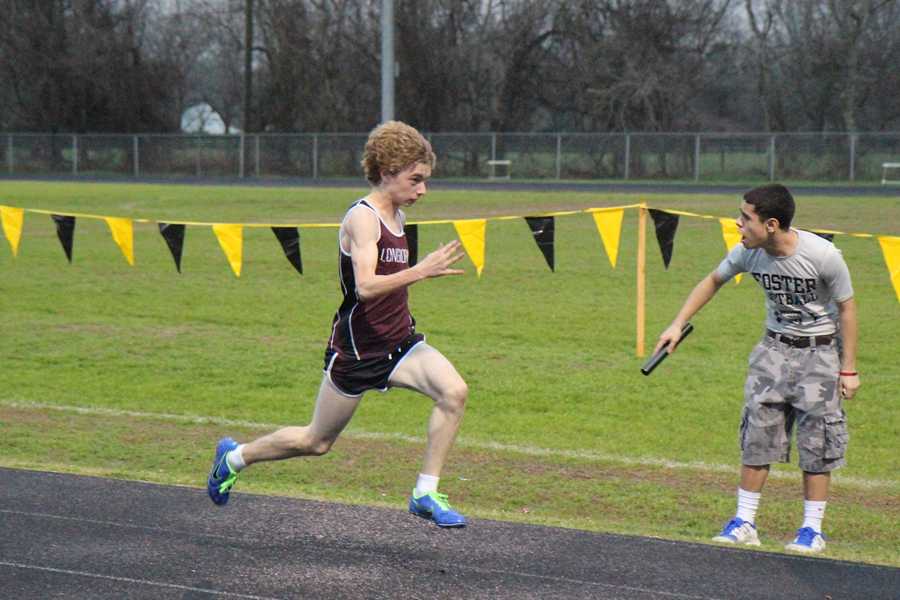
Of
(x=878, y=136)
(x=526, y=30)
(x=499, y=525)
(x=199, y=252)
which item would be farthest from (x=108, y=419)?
(x=526, y=30)

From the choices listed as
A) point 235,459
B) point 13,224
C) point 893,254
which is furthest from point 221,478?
point 13,224

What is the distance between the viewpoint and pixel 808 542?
607cm

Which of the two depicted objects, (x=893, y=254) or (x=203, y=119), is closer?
(x=893, y=254)

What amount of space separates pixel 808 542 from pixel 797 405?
0.65 metres

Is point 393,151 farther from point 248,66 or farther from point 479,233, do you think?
point 248,66

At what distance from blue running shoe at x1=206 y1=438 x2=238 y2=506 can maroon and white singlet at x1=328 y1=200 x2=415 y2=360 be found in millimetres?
837

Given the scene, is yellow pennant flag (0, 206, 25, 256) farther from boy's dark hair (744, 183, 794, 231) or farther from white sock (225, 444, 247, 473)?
boy's dark hair (744, 183, 794, 231)

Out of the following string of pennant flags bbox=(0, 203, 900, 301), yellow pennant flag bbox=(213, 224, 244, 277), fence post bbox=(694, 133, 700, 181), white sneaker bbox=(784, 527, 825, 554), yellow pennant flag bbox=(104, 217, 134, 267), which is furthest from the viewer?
fence post bbox=(694, 133, 700, 181)

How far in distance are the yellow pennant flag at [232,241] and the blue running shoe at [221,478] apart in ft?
19.8

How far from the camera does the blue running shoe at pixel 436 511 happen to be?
18.8 feet

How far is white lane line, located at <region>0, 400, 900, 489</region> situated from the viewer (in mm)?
8250

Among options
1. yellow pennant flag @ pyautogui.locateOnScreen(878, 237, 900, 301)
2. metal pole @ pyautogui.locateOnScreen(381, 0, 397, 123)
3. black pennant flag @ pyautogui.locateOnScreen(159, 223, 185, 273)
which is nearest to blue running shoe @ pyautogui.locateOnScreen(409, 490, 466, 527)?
yellow pennant flag @ pyautogui.locateOnScreen(878, 237, 900, 301)

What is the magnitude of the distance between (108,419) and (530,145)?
111 feet

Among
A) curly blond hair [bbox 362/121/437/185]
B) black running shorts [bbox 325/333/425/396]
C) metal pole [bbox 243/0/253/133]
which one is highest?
metal pole [bbox 243/0/253/133]
